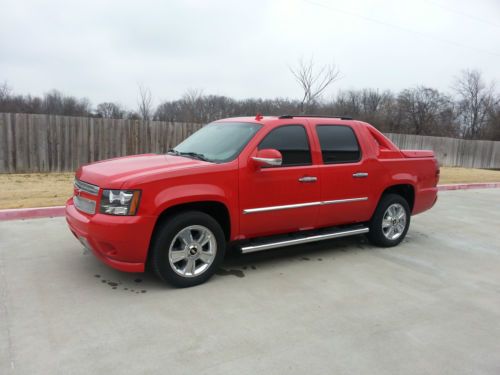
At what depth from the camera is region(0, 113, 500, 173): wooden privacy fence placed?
12.2 metres

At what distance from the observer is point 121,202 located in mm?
3951

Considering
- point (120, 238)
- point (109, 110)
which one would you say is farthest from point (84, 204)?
point (109, 110)

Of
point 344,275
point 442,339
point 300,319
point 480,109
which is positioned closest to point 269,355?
point 300,319

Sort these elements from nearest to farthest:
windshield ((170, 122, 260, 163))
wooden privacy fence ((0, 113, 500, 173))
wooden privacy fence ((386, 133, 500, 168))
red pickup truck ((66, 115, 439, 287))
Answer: red pickup truck ((66, 115, 439, 287)) < windshield ((170, 122, 260, 163)) < wooden privacy fence ((0, 113, 500, 173)) < wooden privacy fence ((386, 133, 500, 168))

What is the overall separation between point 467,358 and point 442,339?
0.28m

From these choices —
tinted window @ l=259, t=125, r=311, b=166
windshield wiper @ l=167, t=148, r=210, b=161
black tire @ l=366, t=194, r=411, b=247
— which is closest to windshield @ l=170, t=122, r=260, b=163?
windshield wiper @ l=167, t=148, r=210, b=161

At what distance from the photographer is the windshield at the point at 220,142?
15.5ft

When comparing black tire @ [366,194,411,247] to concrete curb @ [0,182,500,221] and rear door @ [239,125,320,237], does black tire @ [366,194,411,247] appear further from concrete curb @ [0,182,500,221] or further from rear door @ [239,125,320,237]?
concrete curb @ [0,182,500,221]

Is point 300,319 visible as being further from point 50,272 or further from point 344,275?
point 50,272

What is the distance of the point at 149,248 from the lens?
13.8 ft

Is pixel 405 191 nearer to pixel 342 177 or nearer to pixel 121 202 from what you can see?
pixel 342 177

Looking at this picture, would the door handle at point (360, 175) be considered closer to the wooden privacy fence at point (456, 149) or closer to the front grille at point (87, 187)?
the front grille at point (87, 187)

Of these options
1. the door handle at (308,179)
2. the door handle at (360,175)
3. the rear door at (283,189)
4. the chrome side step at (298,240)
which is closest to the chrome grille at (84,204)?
the rear door at (283,189)

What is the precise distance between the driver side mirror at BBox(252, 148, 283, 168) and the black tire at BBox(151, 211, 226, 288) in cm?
82
